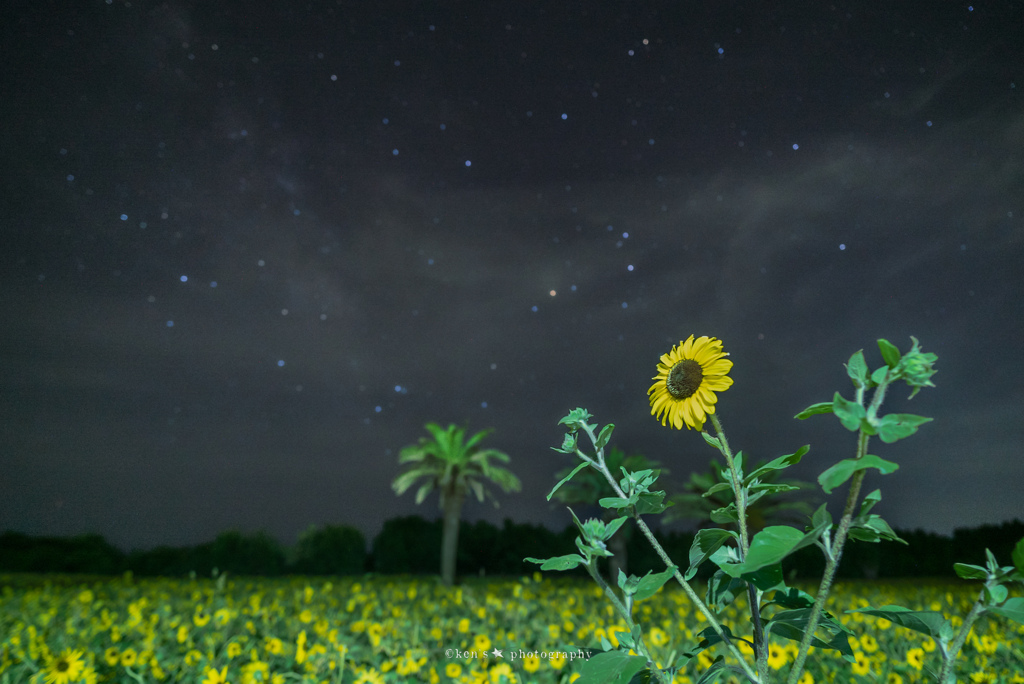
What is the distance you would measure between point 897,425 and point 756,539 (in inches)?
14.3

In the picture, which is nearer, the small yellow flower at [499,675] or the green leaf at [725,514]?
the green leaf at [725,514]

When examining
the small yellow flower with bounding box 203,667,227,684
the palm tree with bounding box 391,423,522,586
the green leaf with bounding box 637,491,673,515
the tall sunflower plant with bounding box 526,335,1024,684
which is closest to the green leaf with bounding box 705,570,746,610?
the tall sunflower plant with bounding box 526,335,1024,684

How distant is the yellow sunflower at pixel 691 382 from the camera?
1.58 metres

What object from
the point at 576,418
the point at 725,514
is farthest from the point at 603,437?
the point at 725,514

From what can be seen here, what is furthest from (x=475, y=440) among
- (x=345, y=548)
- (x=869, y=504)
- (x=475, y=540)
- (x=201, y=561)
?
(x=869, y=504)

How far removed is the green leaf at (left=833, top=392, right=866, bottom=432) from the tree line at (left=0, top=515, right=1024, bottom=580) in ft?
81.9

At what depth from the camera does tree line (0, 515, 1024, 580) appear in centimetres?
2558

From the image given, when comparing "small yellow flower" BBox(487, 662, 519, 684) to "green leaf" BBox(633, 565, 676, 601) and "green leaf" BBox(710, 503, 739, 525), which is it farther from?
"green leaf" BBox(710, 503, 739, 525)

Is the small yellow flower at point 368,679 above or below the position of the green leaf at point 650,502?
below

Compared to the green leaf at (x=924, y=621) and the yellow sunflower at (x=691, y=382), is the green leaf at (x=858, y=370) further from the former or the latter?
the green leaf at (x=924, y=621)

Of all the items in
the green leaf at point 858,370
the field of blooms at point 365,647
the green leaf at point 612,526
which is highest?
the green leaf at point 858,370

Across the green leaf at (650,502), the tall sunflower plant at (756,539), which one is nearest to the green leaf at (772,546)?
the tall sunflower plant at (756,539)

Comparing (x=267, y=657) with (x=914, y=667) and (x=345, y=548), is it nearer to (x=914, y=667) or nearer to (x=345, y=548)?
(x=914, y=667)

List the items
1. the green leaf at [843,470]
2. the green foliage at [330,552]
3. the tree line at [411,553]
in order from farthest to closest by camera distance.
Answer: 1. the green foliage at [330,552]
2. the tree line at [411,553]
3. the green leaf at [843,470]
